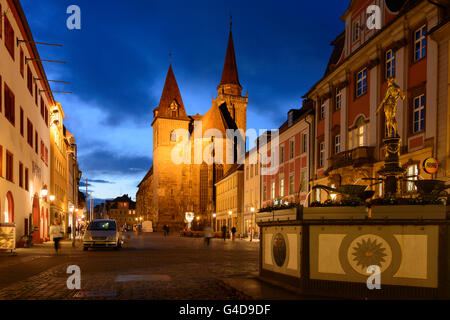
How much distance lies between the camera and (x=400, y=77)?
75.5ft

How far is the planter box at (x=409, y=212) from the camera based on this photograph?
7.31 m

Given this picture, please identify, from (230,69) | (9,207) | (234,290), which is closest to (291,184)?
(9,207)

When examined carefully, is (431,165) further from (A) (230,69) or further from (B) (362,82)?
(A) (230,69)

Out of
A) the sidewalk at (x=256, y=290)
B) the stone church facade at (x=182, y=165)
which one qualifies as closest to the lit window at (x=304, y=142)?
the sidewalk at (x=256, y=290)

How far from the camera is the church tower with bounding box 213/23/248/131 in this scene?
Answer: 107688mm

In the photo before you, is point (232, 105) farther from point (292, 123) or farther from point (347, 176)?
point (347, 176)

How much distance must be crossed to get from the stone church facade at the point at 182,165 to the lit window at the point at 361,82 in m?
64.8

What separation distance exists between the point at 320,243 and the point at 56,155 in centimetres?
4357

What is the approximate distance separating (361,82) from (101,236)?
57.9 ft

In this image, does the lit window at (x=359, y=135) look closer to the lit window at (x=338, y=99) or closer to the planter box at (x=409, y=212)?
the lit window at (x=338, y=99)

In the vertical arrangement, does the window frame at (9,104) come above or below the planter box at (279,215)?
above
